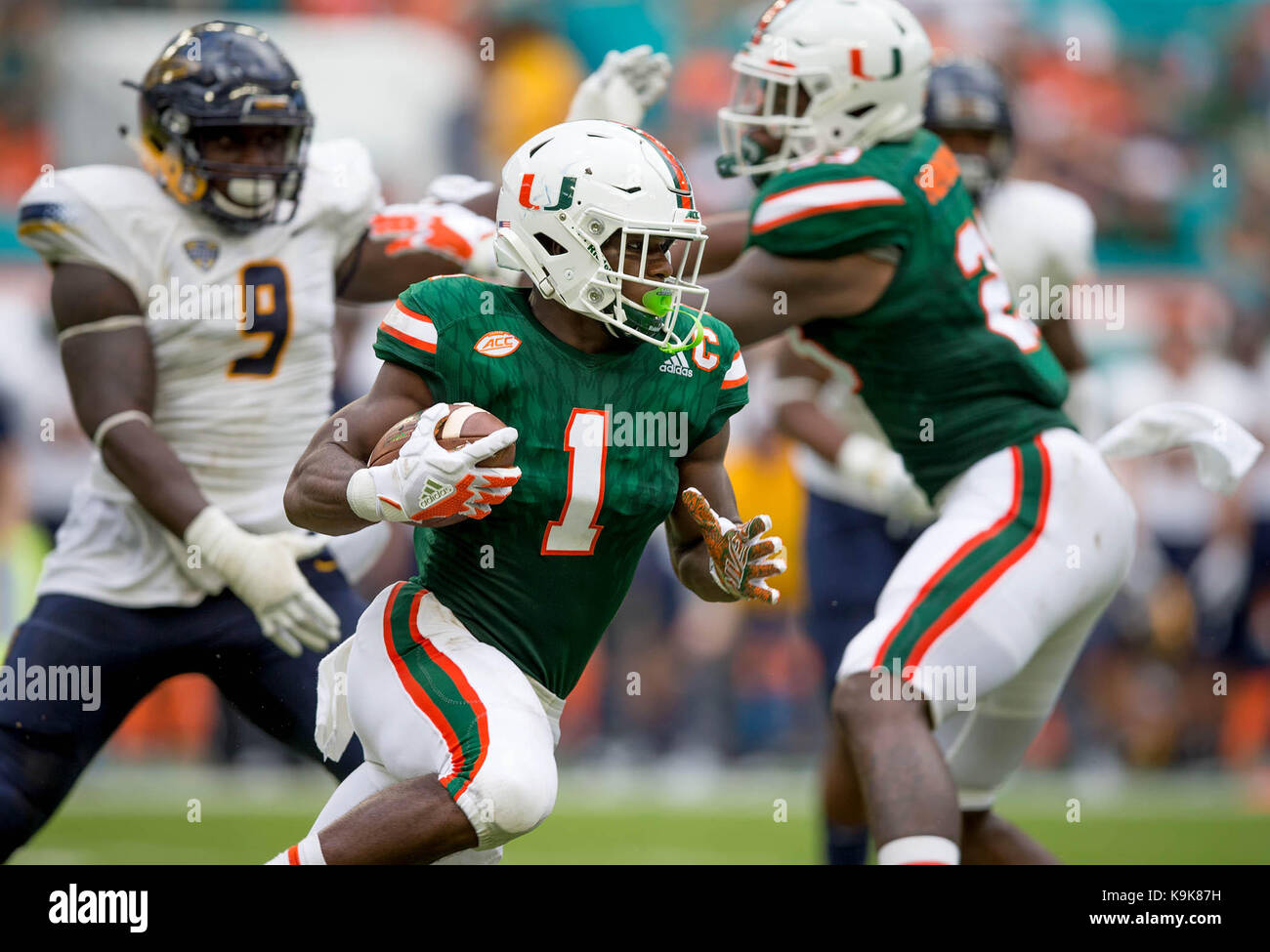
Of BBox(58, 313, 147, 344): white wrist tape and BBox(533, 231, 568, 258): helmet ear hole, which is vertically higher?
BBox(533, 231, 568, 258): helmet ear hole

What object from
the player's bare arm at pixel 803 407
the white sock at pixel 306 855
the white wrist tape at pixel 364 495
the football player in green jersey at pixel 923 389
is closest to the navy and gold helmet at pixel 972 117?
the player's bare arm at pixel 803 407

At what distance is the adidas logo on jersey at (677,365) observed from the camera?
328 centimetres

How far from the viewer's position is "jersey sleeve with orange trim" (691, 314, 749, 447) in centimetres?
332

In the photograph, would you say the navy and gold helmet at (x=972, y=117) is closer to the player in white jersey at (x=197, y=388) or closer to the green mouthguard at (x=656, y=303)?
the player in white jersey at (x=197, y=388)

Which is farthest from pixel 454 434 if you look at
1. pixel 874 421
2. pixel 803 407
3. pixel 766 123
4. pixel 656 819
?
pixel 656 819

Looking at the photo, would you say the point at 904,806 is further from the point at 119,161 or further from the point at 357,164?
the point at 119,161

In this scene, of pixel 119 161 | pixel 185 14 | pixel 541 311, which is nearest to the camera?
pixel 541 311

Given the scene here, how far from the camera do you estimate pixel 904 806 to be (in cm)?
346

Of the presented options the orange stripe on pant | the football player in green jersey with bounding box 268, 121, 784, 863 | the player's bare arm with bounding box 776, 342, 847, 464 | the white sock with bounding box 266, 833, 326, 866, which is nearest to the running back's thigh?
the football player in green jersey with bounding box 268, 121, 784, 863

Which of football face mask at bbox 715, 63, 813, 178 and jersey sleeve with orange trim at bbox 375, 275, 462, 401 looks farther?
football face mask at bbox 715, 63, 813, 178

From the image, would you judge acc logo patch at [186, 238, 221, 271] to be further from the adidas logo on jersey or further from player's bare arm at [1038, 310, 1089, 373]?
player's bare arm at [1038, 310, 1089, 373]

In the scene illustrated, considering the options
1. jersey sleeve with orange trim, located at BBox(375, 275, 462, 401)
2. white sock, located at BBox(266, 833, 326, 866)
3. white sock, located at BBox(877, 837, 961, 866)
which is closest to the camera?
white sock, located at BBox(266, 833, 326, 866)
